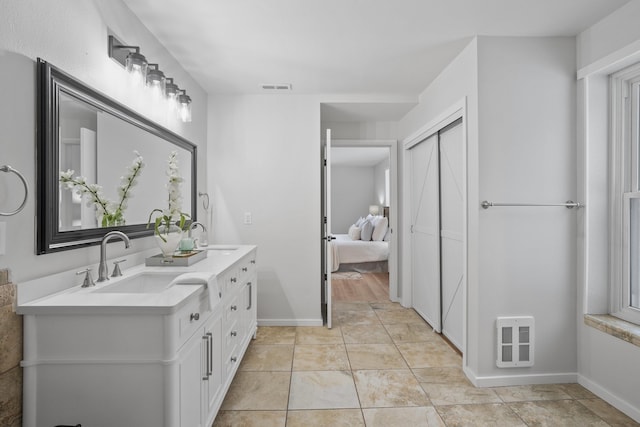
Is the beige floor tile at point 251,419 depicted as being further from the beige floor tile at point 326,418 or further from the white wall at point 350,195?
the white wall at point 350,195

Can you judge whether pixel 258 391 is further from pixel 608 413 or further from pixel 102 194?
pixel 608 413

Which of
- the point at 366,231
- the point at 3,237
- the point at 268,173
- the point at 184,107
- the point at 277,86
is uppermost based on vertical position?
the point at 277,86

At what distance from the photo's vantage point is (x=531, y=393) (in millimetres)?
2248

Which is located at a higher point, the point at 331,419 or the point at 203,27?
the point at 203,27

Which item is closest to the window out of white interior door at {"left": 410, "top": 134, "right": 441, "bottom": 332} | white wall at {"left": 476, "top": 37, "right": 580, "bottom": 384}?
white wall at {"left": 476, "top": 37, "right": 580, "bottom": 384}

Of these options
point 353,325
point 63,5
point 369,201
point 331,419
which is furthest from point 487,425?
point 369,201

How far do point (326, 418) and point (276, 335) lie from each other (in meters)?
1.36

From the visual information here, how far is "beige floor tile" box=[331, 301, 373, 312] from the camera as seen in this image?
4.09 metres

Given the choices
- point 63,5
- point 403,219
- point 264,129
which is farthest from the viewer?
point 403,219

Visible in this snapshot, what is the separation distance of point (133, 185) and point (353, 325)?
8.05ft

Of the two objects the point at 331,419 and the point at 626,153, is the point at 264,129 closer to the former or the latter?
the point at 331,419

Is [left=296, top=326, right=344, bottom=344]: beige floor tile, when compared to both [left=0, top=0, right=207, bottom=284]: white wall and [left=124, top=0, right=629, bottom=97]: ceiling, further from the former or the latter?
[left=124, top=0, right=629, bottom=97]: ceiling

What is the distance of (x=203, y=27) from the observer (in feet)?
7.39

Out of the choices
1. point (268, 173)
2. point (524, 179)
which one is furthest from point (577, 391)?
point (268, 173)
